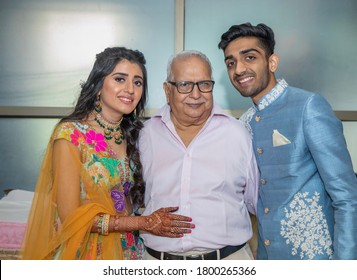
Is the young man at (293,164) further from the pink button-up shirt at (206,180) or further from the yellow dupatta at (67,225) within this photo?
the yellow dupatta at (67,225)

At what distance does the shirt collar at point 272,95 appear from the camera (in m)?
1.79

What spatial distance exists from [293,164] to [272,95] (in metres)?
0.38

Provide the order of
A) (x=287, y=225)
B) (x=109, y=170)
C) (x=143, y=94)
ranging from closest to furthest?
(x=287, y=225), (x=109, y=170), (x=143, y=94)

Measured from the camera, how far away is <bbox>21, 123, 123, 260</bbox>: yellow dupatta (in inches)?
65.2

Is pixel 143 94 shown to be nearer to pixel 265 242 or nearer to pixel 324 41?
pixel 265 242

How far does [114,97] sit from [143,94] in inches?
10.0

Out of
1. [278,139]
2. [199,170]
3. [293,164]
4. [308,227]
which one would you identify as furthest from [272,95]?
[308,227]

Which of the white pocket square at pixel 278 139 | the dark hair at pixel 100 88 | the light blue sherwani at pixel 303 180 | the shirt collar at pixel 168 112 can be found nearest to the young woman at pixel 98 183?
the dark hair at pixel 100 88

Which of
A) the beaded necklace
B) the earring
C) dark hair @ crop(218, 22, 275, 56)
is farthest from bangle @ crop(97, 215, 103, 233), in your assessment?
dark hair @ crop(218, 22, 275, 56)

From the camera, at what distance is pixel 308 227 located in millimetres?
1630

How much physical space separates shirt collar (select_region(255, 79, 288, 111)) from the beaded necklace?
2.53ft

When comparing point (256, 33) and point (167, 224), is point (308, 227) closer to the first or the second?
point (167, 224)
